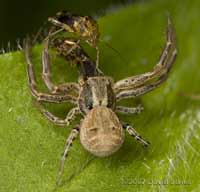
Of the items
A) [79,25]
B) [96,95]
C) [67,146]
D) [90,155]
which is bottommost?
[90,155]

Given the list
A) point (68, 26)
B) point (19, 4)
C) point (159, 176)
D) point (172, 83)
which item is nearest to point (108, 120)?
point (159, 176)

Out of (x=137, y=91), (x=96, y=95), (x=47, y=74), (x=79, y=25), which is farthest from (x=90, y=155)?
(x=79, y=25)

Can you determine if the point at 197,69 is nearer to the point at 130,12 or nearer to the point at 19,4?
the point at 130,12

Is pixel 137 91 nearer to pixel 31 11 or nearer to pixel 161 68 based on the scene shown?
pixel 161 68

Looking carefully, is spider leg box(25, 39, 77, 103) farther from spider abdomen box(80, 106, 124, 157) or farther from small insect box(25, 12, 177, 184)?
spider abdomen box(80, 106, 124, 157)

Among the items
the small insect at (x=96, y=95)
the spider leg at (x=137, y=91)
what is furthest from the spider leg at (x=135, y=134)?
the spider leg at (x=137, y=91)

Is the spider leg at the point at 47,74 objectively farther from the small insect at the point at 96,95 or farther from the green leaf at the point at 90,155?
the green leaf at the point at 90,155

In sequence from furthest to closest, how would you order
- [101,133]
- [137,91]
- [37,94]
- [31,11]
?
[31,11] → [137,91] → [37,94] → [101,133]
